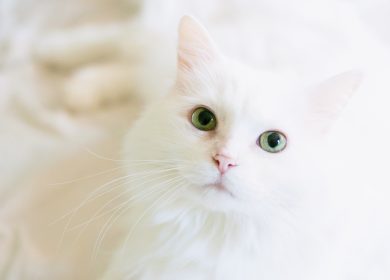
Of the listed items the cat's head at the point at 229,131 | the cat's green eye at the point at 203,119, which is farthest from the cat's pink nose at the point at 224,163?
the cat's green eye at the point at 203,119

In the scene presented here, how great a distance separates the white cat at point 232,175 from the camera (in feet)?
2.94

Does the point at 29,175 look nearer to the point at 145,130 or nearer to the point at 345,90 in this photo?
the point at 145,130

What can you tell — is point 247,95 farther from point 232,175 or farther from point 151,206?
point 151,206

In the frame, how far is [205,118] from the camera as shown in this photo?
3.18 ft

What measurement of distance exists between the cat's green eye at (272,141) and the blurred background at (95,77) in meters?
0.31

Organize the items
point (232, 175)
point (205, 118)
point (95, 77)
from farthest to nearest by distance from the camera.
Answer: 1. point (95, 77)
2. point (205, 118)
3. point (232, 175)

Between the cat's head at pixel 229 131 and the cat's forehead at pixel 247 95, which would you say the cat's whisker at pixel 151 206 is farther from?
the cat's forehead at pixel 247 95

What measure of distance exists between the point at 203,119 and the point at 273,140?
14 cm

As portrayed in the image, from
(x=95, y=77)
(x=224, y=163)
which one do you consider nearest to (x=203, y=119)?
(x=224, y=163)

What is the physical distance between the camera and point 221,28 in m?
1.57

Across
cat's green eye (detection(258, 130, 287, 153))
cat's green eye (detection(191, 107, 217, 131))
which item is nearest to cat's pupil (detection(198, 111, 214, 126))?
cat's green eye (detection(191, 107, 217, 131))

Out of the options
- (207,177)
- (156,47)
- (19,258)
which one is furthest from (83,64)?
(207,177)

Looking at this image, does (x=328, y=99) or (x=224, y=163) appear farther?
(x=328, y=99)

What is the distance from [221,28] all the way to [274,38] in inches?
6.9
